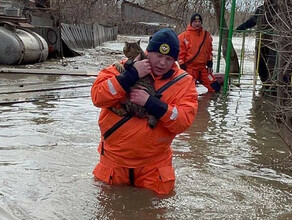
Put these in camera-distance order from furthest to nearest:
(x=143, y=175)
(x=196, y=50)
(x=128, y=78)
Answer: (x=196, y=50) → (x=143, y=175) → (x=128, y=78)

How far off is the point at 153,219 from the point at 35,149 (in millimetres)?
2564

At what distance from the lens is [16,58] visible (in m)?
17.7

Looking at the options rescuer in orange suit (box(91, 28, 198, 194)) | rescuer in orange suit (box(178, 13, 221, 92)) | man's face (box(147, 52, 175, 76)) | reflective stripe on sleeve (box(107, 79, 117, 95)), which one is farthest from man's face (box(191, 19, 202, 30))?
reflective stripe on sleeve (box(107, 79, 117, 95))

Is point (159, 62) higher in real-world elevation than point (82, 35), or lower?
higher

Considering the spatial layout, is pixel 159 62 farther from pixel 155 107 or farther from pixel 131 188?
pixel 131 188

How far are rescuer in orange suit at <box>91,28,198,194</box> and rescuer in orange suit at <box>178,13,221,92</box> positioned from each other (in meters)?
7.02

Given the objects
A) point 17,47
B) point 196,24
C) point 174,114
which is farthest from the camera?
point 17,47

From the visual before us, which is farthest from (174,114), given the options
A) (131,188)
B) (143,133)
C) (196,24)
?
(196,24)

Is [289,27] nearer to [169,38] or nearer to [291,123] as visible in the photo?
[169,38]

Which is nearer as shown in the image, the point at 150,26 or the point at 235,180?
the point at 235,180

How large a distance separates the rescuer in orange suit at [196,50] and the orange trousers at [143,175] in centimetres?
711

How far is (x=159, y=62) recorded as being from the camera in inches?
173

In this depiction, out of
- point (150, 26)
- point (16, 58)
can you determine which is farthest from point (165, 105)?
point (150, 26)

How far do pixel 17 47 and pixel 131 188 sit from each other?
45.5 feet
